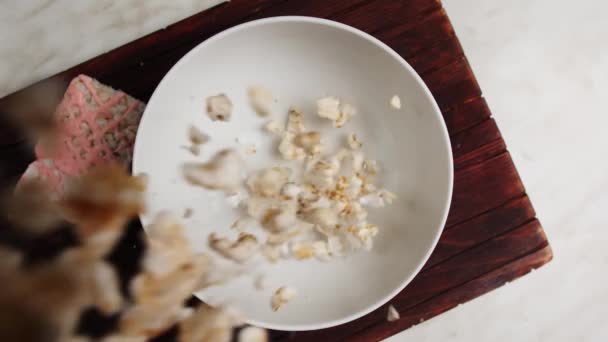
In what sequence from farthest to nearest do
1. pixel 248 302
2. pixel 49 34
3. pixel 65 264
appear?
pixel 49 34
pixel 248 302
pixel 65 264

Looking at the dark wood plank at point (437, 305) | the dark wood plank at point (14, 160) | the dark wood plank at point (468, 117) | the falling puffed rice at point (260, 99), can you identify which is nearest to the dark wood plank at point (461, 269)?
the dark wood plank at point (437, 305)

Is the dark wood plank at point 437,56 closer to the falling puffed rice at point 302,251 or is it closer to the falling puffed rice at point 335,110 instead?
the falling puffed rice at point 335,110

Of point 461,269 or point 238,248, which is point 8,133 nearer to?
point 238,248

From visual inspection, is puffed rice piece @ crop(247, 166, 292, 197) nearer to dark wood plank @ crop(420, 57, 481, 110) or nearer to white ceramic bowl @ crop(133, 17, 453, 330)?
white ceramic bowl @ crop(133, 17, 453, 330)

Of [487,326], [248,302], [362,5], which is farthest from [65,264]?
[487,326]

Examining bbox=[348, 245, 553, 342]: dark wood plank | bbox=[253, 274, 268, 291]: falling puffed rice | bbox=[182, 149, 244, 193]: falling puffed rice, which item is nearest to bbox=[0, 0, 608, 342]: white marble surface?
bbox=[348, 245, 553, 342]: dark wood plank

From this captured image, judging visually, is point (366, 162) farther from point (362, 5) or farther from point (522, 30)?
point (522, 30)
